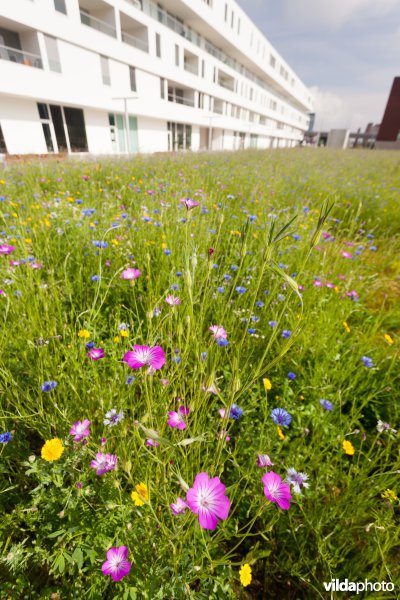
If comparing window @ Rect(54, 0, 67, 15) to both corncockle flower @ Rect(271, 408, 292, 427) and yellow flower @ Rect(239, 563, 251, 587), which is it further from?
yellow flower @ Rect(239, 563, 251, 587)

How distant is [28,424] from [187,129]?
1036 inches

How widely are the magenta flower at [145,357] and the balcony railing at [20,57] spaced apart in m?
14.3

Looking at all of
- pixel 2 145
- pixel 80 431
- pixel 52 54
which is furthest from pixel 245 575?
pixel 52 54

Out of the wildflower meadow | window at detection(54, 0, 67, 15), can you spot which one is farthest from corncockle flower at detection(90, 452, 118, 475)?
window at detection(54, 0, 67, 15)

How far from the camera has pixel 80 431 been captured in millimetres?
965

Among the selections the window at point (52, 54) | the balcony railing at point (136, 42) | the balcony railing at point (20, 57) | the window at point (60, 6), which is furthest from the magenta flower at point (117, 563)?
the balcony railing at point (136, 42)

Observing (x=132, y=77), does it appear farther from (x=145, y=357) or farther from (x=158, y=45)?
(x=145, y=357)

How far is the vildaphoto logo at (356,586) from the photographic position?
87 cm

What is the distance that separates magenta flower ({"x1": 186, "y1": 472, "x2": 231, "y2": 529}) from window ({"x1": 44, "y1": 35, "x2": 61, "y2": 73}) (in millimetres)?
15958

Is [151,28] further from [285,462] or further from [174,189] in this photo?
[285,462]

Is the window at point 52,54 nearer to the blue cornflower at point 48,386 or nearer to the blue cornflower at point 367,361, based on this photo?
the blue cornflower at point 48,386

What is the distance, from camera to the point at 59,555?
0.85m

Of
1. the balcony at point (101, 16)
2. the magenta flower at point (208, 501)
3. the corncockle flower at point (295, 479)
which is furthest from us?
the balcony at point (101, 16)

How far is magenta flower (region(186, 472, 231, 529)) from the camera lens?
1.99ft
